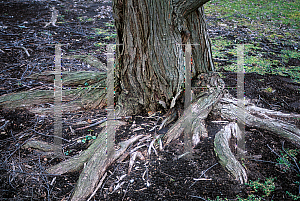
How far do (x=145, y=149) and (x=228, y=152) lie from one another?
960 millimetres

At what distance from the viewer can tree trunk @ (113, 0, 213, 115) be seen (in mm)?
2809

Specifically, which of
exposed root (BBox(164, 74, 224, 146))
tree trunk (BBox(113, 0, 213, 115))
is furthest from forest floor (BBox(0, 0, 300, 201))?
tree trunk (BBox(113, 0, 213, 115))

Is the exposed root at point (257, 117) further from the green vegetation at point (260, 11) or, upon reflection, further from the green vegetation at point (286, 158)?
the green vegetation at point (260, 11)

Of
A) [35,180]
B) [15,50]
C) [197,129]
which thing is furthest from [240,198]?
[15,50]

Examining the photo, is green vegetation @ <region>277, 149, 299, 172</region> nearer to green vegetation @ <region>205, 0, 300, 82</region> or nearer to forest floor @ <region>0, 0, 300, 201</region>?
forest floor @ <region>0, 0, 300, 201</region>

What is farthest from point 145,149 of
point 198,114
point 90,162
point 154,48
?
point 154,48

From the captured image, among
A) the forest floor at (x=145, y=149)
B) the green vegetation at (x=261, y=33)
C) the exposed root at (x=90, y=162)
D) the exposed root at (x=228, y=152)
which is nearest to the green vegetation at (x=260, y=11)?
the green vegetation at (x=261, y=33)

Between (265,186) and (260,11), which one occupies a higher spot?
(260,11)

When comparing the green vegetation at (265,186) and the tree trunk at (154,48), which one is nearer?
the green vegetation at (265,186)

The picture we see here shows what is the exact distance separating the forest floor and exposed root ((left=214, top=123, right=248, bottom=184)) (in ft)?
0.24

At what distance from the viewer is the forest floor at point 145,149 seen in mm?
2238

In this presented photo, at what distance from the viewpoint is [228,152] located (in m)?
2.54

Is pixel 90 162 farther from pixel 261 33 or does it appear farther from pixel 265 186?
pixel 261 33

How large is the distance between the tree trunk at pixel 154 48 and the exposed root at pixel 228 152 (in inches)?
32.8
